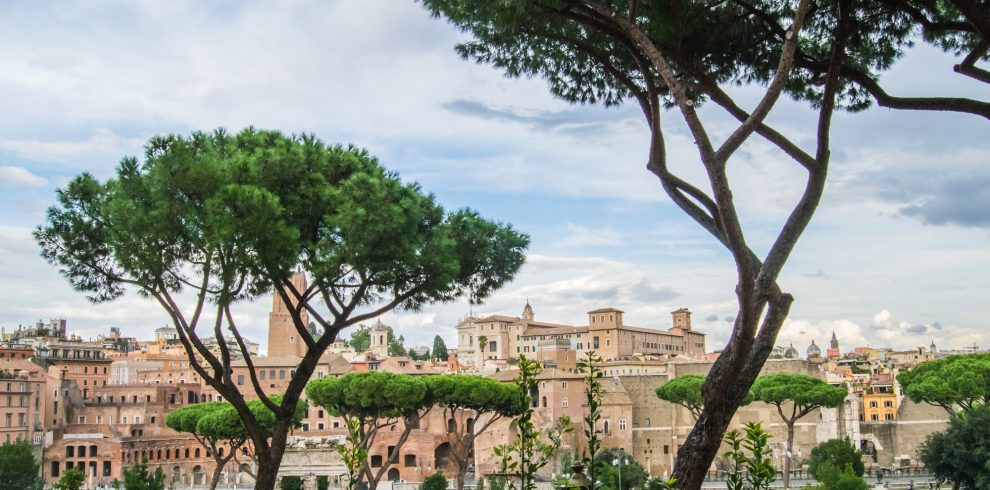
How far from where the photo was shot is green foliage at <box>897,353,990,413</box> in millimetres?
35719

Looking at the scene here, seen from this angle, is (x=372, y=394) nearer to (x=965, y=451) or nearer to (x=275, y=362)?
(x=965, y=451)

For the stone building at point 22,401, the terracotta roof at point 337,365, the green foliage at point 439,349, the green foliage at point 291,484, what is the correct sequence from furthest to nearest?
the green foliage at point 439,349, the terracotta roof at point 337,365, the stone building at point 22,401, the green foliage at point 291,484

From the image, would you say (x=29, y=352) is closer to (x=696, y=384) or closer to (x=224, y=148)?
(x=696, y=384)

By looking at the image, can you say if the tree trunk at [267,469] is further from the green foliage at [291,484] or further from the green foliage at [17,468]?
the green foliage at [17,468]

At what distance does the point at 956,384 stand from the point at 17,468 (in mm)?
35331

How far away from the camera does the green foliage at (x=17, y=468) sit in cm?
3442

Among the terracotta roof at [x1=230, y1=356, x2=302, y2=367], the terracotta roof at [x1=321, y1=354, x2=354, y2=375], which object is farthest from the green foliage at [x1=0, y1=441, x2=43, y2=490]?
the terracotta roof at [x1=321, y1=354, x2=354, y2=375]

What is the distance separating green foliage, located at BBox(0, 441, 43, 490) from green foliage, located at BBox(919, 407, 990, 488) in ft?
103

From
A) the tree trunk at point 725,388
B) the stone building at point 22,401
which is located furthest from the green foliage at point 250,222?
the stone building at point 22,401

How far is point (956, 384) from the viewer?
36188mm

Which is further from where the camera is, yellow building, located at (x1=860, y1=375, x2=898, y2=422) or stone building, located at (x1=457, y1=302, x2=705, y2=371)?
stone building, located at (x1=457, y1=302, x2=705, y2=371)

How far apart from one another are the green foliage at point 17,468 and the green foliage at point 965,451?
31.3 m

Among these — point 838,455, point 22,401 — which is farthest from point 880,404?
point 22,401

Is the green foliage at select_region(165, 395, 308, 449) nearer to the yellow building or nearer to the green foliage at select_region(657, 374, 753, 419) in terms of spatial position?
the green foliage at select_region(657, 374, 753, 419)
